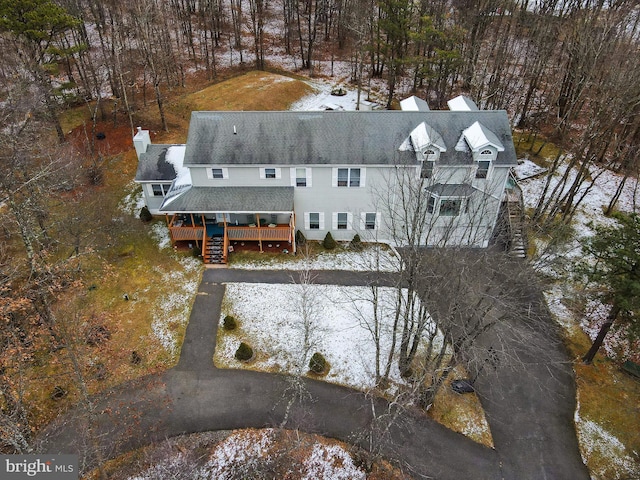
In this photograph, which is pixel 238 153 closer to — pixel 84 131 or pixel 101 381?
pixel 101 381

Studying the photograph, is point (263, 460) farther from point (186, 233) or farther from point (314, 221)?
point (314, 221)

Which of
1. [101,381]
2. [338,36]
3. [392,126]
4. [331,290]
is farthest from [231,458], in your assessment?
[338,36]

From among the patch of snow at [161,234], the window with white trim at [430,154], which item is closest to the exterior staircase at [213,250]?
the patch of snow at [161,234]

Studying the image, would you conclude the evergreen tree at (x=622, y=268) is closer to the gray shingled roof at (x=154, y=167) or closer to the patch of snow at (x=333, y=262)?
the patch of snow at (x=333, y=262)

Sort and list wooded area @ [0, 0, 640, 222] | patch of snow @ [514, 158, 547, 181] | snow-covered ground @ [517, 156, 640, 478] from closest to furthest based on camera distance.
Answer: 1. snow-covered ground @ [517, 156, 640, 478]
2. wooded area @ [0, 0, 640, 222]
3. patch of snow @ [514, 158, 547, 181]

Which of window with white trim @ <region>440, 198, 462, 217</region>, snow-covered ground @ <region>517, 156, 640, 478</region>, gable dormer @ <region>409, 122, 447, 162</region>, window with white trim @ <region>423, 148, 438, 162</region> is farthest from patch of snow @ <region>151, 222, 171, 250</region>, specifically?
snow-covered ground @ <region>517, 156, 640, 478</region>

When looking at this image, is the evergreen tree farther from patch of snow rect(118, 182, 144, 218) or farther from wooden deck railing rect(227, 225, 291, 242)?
patch of snow rect(118, 182, 144, 218)

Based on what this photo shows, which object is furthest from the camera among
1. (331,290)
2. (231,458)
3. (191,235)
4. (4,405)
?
(191,235)
